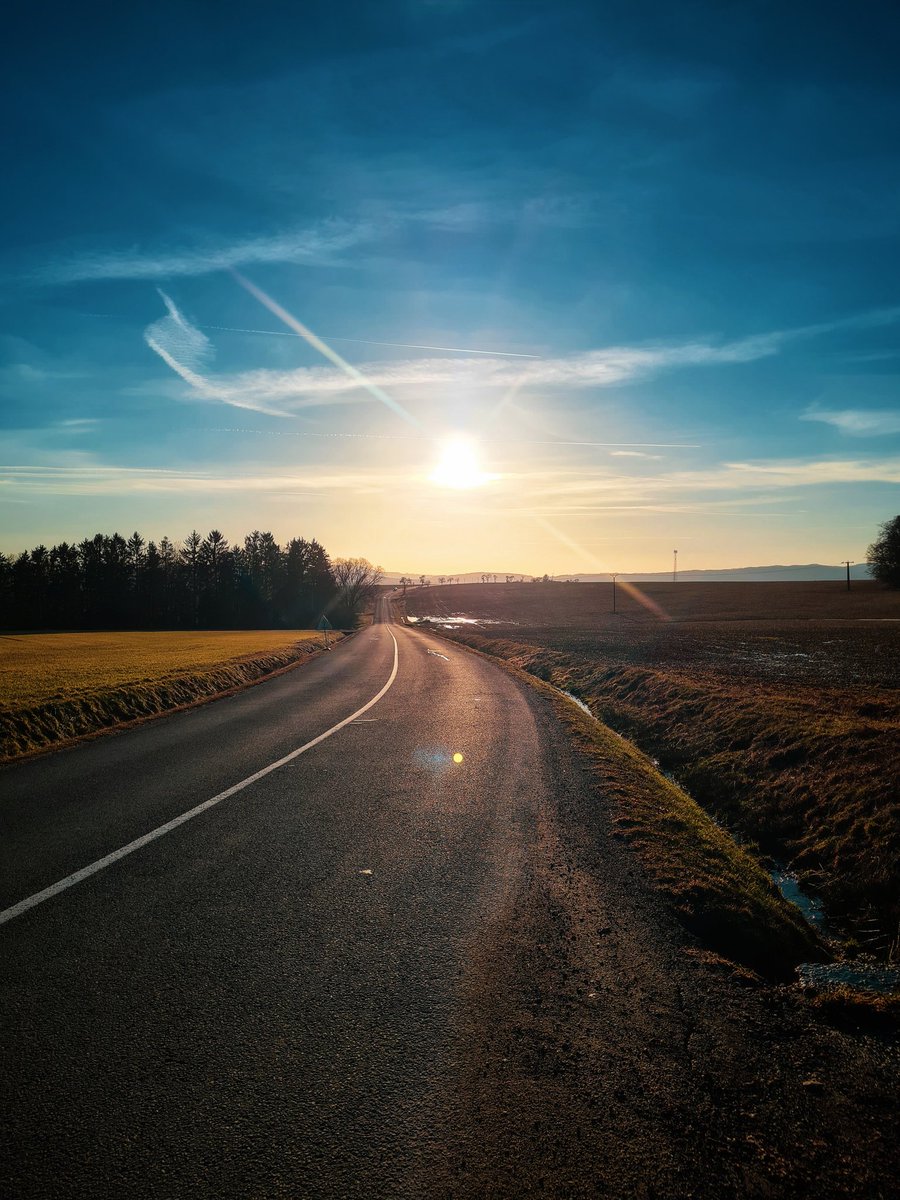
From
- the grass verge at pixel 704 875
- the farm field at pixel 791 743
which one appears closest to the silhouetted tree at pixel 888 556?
the farm field at pixel 791 743

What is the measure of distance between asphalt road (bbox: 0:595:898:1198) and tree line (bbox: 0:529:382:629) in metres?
88.3

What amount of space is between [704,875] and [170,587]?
108 metres

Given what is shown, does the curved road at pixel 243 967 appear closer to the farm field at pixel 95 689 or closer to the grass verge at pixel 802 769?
the farm field at pixel 95 689

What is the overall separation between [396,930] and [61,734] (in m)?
11.0

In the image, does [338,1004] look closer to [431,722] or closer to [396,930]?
[396,930]

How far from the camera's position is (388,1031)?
3.94 m

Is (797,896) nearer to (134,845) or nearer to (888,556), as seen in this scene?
(134,845)

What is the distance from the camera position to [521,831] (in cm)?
785

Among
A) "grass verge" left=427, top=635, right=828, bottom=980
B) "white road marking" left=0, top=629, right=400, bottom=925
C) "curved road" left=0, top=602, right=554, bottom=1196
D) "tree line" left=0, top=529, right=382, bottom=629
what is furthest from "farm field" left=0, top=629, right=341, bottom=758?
"tree line" left=0, top=529, right=382, bottom=629

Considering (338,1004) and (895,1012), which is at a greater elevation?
(338,1004)

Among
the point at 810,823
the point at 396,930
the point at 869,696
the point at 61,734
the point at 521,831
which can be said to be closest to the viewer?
the point at 396,930

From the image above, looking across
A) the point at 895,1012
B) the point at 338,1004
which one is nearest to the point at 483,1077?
the point at 338,1004

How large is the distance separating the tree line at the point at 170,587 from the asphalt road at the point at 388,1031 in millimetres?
88279

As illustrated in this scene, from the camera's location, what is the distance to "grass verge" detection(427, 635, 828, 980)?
5613 millimetres
